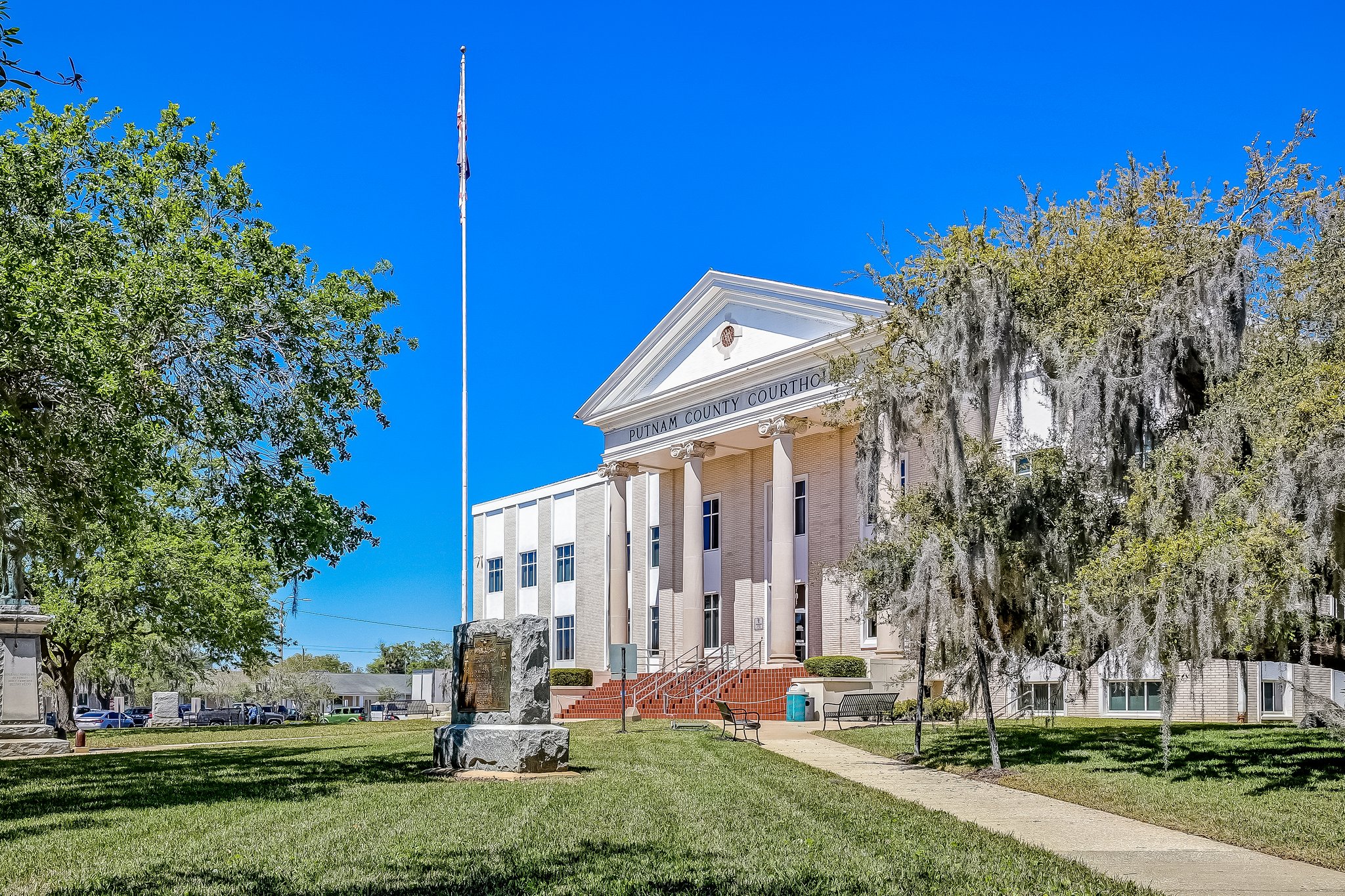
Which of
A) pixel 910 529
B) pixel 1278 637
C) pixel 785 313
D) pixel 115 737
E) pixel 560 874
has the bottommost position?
pixel 115 737

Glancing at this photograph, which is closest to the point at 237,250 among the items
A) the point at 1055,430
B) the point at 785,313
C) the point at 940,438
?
the point at 940,438

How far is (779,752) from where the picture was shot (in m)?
21.5

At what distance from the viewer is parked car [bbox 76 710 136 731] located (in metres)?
58.0

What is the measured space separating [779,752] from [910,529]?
5.47 meters

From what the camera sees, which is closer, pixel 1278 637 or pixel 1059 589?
pixel 1278 637

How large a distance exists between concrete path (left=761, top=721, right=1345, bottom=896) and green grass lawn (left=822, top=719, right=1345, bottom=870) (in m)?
0.36

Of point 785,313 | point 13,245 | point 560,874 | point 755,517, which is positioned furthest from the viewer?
point 755,517

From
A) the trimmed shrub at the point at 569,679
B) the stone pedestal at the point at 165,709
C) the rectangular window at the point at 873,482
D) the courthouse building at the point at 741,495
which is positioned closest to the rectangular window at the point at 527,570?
the courthouse building at the point at 741,495

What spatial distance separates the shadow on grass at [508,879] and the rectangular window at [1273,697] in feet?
83.0

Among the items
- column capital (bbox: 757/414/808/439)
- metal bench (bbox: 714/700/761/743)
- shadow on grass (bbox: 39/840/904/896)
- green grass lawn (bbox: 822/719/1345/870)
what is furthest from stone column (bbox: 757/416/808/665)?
shadow on grass (bbox: 39/840/904/896)

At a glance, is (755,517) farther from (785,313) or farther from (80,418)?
(80,418)

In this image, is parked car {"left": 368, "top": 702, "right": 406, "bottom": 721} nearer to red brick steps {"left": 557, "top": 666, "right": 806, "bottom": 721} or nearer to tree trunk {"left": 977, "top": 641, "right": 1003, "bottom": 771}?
red brick steps {"left": 557, "top": 666, "right": 806, "bottom": 721}

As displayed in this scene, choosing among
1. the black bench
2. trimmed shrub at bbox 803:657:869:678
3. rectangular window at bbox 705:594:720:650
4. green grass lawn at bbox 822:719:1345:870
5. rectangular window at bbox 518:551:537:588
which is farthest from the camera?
rectangular window at bbox 518:551:537:588

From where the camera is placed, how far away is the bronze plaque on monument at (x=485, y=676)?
17.2 m
